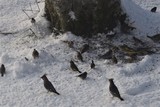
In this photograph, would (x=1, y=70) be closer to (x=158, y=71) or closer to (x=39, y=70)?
(x=39, y=70)

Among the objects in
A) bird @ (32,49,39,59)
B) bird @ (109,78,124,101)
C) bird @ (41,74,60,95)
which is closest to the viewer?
bird @ (109,78,124,101)

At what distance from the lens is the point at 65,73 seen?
27.3 feet

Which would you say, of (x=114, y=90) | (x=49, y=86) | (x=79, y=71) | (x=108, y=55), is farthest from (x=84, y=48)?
(x=114, y=90)

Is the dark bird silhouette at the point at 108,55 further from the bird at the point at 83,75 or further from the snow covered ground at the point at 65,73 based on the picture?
the bird at the point at 83,75

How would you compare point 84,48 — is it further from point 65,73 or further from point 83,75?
point 83,75

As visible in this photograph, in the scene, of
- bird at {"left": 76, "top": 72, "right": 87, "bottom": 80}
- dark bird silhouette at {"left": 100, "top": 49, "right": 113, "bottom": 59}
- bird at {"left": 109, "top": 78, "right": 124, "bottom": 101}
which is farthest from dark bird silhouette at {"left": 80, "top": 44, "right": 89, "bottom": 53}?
bird at {"left": 109, "top": 78, "right": 124, "bottom": 101}

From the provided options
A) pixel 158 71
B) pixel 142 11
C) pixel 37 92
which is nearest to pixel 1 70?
pixel 37 92

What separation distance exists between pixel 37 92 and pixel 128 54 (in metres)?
1.90

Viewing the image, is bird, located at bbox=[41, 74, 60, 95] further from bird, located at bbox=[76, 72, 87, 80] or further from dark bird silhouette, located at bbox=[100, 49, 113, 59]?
dark bird silhouette, located at bbox=[100, 49, 113, 59]

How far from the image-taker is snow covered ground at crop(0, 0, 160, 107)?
7461mm

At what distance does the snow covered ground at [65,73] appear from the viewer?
7461mm

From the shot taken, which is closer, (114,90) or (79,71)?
(114,90)

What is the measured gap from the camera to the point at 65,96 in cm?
761

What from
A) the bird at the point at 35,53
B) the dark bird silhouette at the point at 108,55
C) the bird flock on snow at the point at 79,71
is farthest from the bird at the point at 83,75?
the bird at the point at 35,53
